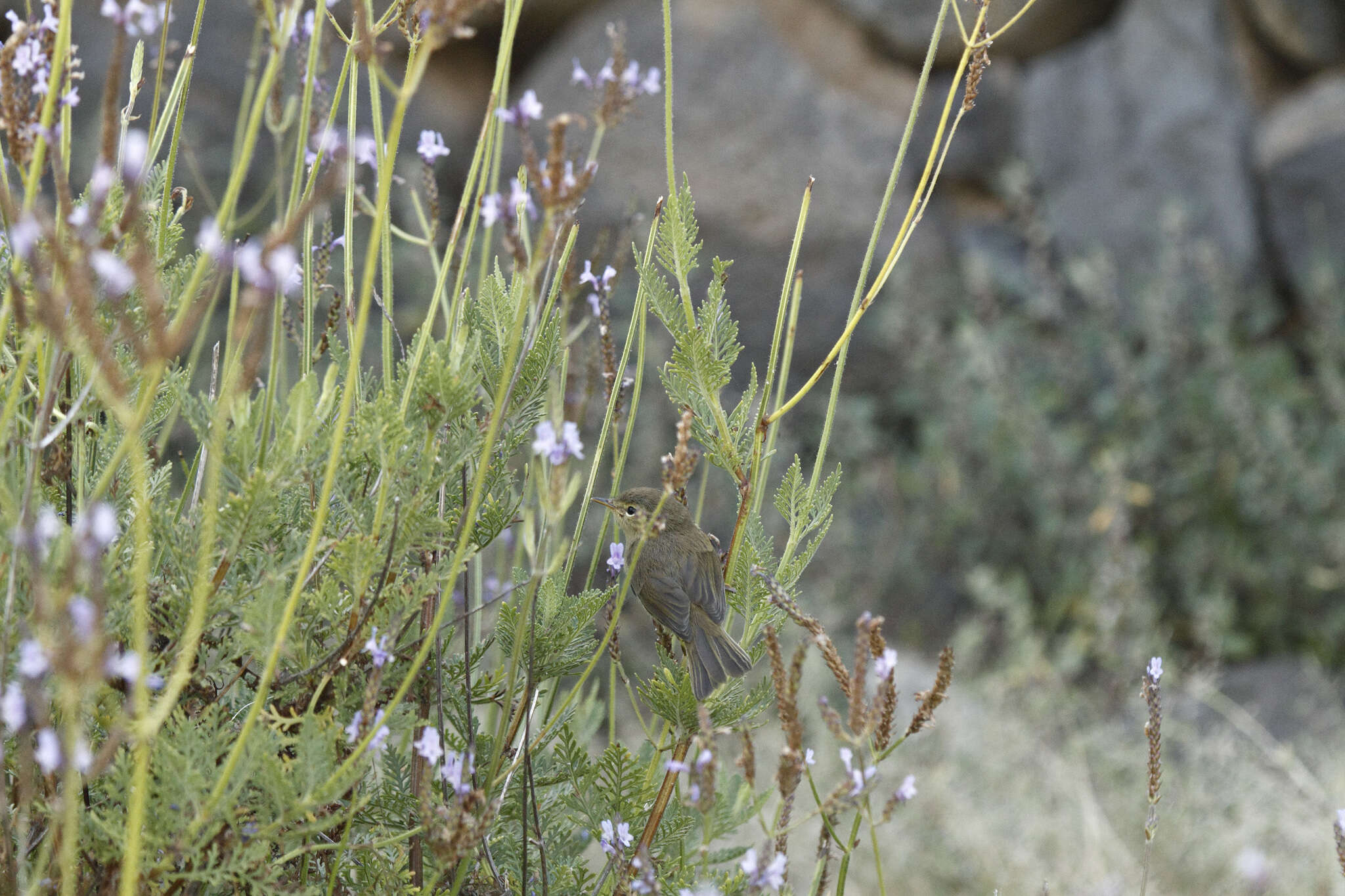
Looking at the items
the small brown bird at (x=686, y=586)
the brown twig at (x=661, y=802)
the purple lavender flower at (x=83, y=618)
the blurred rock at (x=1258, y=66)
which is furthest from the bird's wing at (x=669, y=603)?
the blurred rock at (x=1258, y=66)

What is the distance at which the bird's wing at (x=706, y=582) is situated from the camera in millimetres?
1728

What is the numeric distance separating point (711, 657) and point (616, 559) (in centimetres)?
30

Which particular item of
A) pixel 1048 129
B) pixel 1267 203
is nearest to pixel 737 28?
pixel 1048 129

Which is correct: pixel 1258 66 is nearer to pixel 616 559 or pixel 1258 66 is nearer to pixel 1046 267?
pixel 1046 267

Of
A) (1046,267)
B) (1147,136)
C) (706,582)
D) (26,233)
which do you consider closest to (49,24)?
(26,233)

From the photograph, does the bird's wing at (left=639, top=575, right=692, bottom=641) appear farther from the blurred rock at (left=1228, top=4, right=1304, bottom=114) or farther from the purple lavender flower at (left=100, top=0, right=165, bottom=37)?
the blurred rock at (left=1228, top=4, right=1304, bottom=114)

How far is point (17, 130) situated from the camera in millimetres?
896

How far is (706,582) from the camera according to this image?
1832mm

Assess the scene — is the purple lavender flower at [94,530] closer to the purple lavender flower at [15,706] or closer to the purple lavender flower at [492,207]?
the purple lavender flower at [15,706]

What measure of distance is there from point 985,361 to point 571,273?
3.76 m

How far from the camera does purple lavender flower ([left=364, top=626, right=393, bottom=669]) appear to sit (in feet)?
3.18

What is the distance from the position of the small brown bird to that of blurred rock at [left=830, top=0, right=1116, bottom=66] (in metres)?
3.66

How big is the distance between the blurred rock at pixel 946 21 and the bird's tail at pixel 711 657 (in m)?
3.95

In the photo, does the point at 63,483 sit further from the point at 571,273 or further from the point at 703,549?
the point at 703,549
